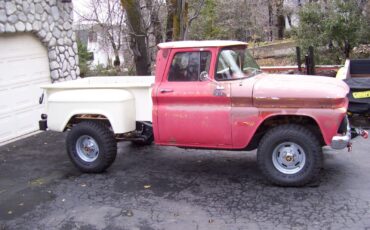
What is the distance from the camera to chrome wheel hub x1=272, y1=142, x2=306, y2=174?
19.2 ft

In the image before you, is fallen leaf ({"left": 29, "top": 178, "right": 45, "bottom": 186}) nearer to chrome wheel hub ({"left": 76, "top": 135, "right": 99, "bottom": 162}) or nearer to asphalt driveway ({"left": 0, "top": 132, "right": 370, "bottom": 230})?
asphalt driveway ({"left": 0, "top": 132, "right": 370, "bottom": 230})

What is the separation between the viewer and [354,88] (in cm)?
823

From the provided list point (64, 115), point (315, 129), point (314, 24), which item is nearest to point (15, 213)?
point (64, 115)

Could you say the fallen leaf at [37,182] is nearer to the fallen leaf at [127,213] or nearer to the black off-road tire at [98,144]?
the black off-road tire at [98,144]

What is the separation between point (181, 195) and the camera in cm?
585

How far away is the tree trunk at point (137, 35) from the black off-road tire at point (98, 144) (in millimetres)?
4974

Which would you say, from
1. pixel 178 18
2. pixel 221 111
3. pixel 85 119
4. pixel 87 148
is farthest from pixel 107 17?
pixel 221 111

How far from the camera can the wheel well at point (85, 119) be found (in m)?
6.94

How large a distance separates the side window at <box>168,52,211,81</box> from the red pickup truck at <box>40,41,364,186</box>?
0.01 metres

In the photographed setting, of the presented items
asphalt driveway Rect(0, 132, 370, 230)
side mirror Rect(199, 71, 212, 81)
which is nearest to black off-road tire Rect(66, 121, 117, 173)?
asphalt driveway Rect(0, 132, 370, 230)

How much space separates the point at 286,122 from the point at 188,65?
1.55m

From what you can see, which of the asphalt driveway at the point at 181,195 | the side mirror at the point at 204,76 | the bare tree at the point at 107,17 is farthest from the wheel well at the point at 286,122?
the bare tree at the point at 107,17

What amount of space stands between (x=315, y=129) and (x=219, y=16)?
56.4ft

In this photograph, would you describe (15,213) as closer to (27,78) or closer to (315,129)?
(315,129)
